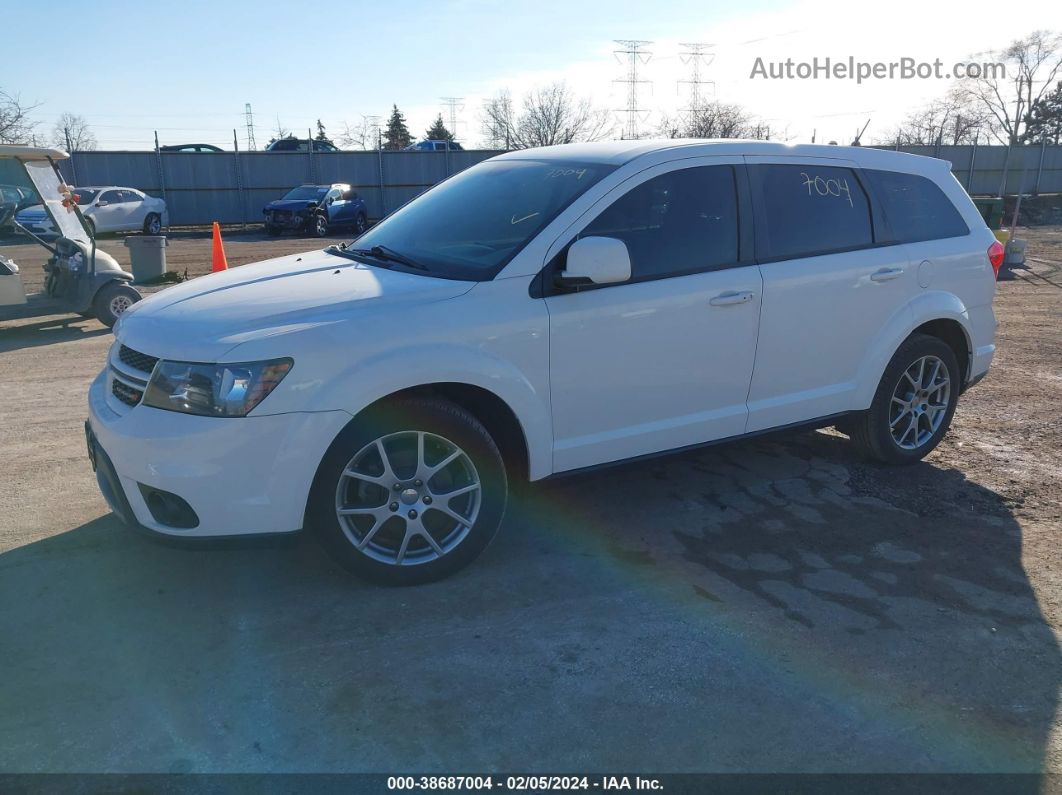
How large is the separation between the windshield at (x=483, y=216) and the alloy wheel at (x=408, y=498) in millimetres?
836

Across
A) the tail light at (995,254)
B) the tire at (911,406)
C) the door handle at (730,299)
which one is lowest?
the tire at (911,406)

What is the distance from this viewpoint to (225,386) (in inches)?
135

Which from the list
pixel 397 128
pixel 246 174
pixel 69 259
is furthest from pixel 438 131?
pixel 69 259

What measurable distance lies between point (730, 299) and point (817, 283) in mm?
647

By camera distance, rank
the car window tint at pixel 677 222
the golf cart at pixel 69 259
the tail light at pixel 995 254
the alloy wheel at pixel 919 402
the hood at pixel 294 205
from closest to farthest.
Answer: the car window tint at pixel 677 222
the alloy wheel at pixel 919 402
the tail light at pixel 995 254
the golf cart at pixel 69 259
the hood at pixel 294 205

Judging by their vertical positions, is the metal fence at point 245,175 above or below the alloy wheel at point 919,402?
above

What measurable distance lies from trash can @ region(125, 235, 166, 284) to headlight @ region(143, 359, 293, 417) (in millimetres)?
11656

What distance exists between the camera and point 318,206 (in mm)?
26031

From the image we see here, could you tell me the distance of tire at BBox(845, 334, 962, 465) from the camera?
17.4ft

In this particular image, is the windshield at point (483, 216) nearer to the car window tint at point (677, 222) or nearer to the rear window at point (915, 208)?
the car window tint at point (677, 222)

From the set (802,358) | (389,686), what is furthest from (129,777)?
(802,358)

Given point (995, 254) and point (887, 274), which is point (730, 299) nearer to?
→ point (887, 274)

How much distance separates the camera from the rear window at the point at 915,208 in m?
5.24

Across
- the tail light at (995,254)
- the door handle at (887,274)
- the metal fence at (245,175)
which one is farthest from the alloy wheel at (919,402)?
the metal fence at (245,175)
